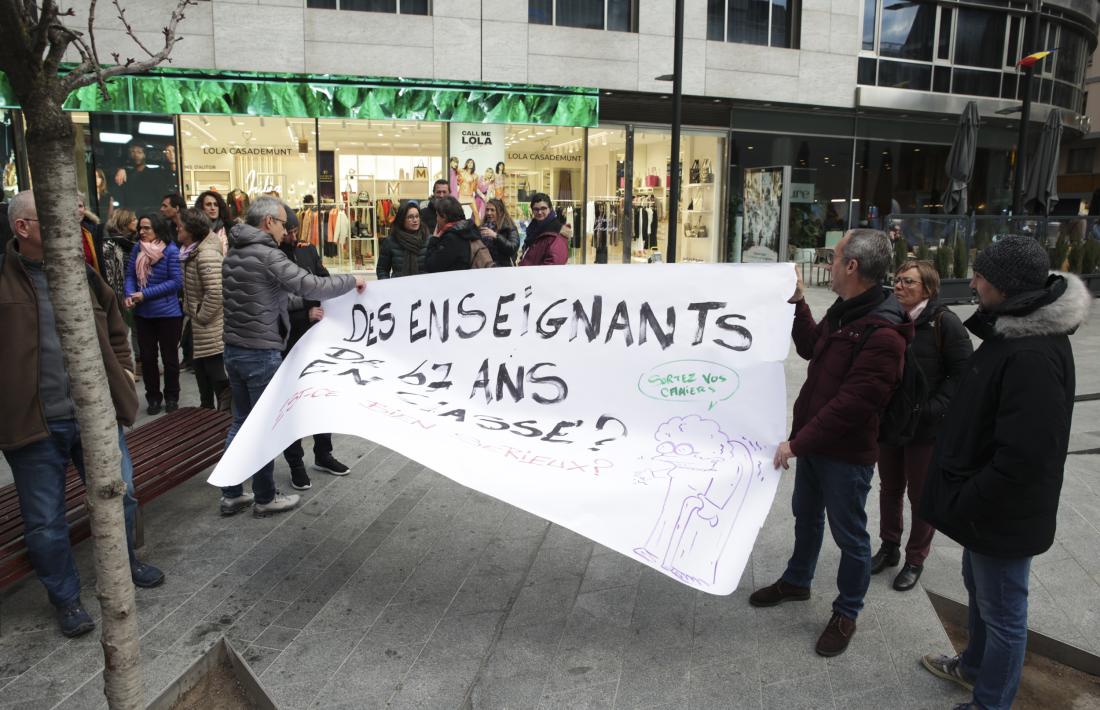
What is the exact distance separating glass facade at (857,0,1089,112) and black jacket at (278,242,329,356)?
18.5 metres

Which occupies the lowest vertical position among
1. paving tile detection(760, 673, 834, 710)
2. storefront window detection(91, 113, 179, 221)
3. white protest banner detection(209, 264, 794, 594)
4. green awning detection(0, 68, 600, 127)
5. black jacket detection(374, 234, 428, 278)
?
paving tile detection(760, 673, 834, 710)

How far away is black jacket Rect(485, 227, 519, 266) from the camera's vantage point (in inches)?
317

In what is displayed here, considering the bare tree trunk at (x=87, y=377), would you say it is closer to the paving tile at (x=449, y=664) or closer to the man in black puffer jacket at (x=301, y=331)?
the paving tile at (x=449, y=664)

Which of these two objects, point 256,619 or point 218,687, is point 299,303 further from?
point 218,687

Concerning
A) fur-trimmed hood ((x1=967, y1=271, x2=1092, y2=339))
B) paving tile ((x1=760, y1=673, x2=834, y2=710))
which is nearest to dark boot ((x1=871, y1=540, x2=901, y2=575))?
paving tile ((x1=760, y1=673, x2=834, y2=710))

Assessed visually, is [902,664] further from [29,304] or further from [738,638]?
[29,304]

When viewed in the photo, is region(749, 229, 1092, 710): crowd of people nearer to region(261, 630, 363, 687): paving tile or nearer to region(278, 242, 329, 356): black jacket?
region(261, 630, 363, 687): paving tile

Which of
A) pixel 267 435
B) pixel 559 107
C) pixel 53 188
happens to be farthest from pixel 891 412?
pixel 559 107

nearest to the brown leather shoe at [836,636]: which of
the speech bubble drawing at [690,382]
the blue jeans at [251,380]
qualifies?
the speech bubble drawing at [690,382]

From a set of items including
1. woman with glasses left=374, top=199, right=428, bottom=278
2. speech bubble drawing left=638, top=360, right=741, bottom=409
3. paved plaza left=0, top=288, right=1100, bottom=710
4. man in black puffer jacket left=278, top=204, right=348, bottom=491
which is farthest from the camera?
woman with glasses left=374, top=199, right=428, bottom=278

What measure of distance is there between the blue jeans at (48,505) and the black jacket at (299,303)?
76.2 inches

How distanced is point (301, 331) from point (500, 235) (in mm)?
2941

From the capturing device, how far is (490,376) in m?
4.05

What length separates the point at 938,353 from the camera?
3.92 m
